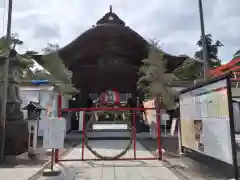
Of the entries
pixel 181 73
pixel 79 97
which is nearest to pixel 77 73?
pixel 79 97

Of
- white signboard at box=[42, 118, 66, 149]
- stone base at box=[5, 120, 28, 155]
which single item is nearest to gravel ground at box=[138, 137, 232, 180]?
white signboard at box=[42, 118, 66, 149]

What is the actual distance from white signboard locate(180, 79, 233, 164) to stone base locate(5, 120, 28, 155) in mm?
5428

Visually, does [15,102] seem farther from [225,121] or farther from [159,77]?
[225,121]

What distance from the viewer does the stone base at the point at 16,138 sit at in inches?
319

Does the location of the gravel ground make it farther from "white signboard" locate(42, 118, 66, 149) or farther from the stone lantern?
the stone lantern

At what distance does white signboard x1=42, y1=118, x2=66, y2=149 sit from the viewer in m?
5.66

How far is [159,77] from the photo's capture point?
37.5 feet

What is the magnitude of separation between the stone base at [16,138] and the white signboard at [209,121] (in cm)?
543

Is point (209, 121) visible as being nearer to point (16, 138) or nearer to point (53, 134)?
point (53, 134)

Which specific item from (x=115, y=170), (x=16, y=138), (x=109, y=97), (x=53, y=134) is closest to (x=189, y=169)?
(x=115, y=170)

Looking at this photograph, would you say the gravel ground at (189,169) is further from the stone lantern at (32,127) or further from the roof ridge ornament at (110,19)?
the roof ridge ornament at (110,19)

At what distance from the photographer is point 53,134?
18.8 feet

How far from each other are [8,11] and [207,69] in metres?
10.7

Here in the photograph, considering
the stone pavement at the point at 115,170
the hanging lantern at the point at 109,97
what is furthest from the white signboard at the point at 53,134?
the hanging lantern at the point at 109,97
